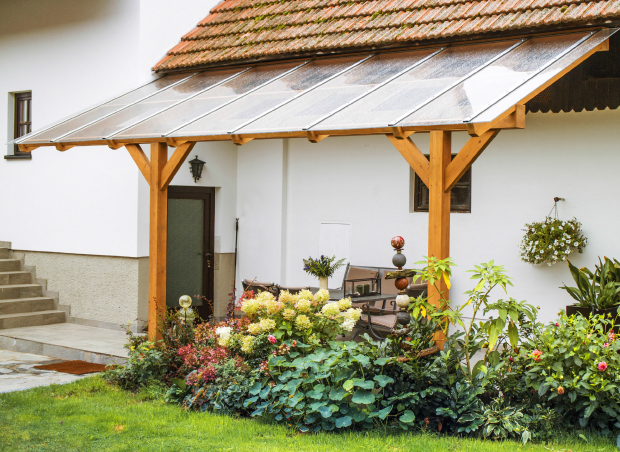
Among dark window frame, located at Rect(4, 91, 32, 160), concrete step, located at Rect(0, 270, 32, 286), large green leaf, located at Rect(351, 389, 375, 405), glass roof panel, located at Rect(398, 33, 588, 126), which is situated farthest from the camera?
dark window frame, located at Rect(4, 91, 32, 160)

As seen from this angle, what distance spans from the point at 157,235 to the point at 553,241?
456 centimetres

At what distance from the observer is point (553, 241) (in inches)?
316

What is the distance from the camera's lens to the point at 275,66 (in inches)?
349

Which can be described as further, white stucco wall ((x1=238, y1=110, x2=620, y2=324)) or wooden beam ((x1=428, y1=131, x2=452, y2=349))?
white stucco wall ((x1=238, y1=110, x2=620, y2=324))

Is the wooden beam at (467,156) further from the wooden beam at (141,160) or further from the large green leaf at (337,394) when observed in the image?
the wooden beam at (141,160)

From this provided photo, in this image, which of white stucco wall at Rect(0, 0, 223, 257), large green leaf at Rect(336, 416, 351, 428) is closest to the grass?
large green leaf at Rect(336, 416, 351, 428)

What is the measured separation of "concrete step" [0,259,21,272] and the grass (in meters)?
4.58

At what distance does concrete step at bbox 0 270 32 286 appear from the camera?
1018 centimetres

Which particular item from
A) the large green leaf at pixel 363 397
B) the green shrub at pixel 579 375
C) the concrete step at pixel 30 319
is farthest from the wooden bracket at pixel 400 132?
the concrete step at pixel 30 319

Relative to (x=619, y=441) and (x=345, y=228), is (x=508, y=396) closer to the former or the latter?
(x=619, y=441)

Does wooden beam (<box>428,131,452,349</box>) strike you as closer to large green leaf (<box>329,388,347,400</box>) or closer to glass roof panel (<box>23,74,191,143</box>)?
large green leaf (<box>329,388,347,400</box>)

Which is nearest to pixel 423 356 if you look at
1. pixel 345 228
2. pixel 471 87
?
pixel 471 87

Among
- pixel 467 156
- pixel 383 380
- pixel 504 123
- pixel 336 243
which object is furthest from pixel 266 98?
pixel 383 380

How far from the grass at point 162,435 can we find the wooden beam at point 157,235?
4.91 feet
